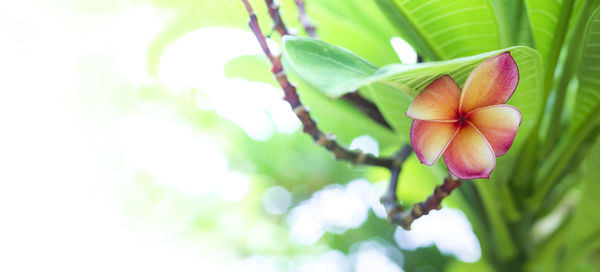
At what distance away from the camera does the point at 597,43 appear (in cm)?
34

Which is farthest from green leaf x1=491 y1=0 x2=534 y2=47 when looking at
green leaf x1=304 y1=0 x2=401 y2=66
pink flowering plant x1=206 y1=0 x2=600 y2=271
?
green leaf x1=304 y1=0 x2=401 y2=66

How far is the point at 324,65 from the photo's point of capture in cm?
25

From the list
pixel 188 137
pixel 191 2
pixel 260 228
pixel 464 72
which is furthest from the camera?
pixel 260 228

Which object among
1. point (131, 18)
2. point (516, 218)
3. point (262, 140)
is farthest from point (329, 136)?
point (262, 140)

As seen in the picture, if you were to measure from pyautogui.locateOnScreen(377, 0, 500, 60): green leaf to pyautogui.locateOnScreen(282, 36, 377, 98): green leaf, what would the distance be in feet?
0.30

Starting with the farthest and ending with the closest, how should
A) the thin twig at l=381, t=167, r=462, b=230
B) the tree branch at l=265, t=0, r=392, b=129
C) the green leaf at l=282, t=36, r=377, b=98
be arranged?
1. the tree branch at l=265, t=0, r=392, b=129
2. the thin twig at l=381, t=167, r=462, b=230
3. the green leaf at l=282, t=36, r=377, b=98

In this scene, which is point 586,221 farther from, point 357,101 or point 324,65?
point 324,65

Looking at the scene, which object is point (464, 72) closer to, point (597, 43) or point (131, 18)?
point (597, 43)

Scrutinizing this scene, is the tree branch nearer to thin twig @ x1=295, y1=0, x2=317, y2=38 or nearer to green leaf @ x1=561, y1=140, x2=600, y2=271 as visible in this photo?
thin twig @ x1=295, y1=0, x2=317, y2=38

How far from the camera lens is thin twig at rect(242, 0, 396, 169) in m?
0.29

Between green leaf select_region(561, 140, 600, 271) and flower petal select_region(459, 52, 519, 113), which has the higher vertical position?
flower petal select_region(459, 52, 519, 113)

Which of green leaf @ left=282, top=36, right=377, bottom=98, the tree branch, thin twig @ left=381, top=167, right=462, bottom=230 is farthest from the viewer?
the tree branch

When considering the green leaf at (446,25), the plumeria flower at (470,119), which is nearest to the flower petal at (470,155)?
the plumeria flower at (470,119)

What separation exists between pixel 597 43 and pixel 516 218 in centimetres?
22
